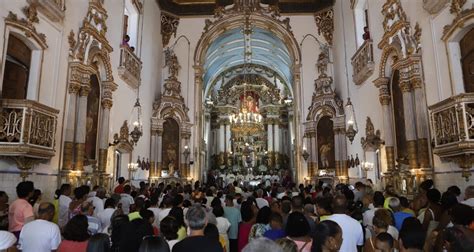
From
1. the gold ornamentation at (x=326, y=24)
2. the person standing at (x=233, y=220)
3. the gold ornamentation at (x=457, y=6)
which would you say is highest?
the gold ornamentation at (x=326, y=24)

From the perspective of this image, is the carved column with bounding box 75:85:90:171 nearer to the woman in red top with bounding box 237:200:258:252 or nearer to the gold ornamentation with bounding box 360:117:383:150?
the woman in red top with bounding box 237:200:258:252

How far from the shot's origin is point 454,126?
6578 millimetres

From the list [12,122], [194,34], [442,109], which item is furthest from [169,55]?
[442,109]

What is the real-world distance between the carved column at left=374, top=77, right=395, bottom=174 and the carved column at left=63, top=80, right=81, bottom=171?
28.3ft

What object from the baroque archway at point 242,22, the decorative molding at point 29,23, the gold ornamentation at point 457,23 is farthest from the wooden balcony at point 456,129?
the baroque archway at point 242,22

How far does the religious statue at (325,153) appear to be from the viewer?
55.1 ft

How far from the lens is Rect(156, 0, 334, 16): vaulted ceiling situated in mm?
18672

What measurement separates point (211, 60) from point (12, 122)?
1740 cm

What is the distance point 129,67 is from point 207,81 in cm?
1292

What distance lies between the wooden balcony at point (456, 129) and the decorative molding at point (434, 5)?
92.8 inches

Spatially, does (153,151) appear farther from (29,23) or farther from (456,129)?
(456,129)

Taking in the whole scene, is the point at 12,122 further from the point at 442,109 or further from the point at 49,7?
the point at 442,109

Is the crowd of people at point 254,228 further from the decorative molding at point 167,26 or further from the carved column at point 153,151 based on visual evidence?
the decorative molding at point 167,26

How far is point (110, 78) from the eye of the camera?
11.6 metres
